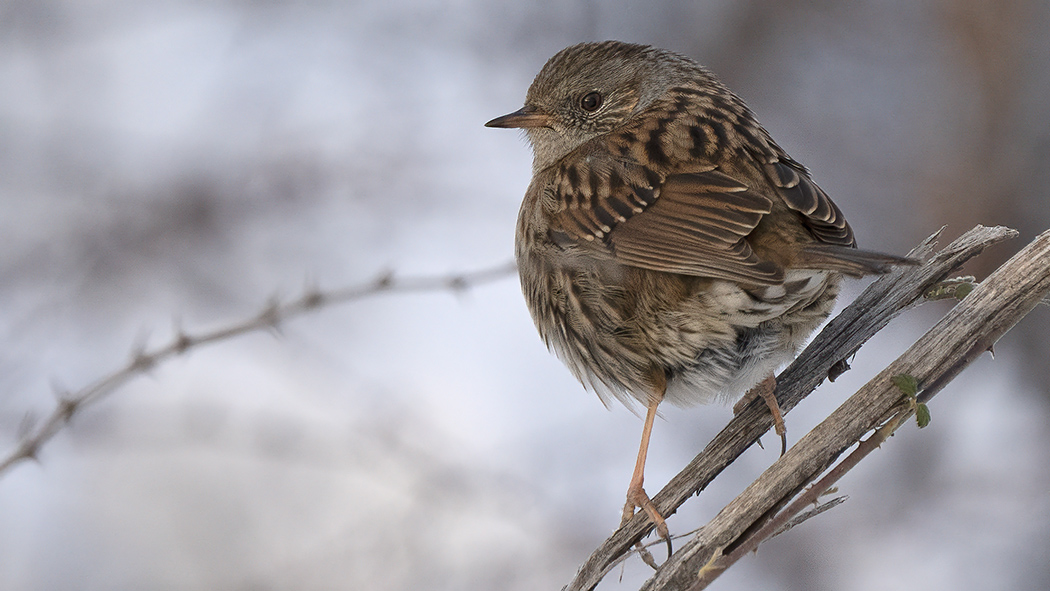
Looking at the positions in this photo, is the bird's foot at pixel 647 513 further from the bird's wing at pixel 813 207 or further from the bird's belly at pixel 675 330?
the bird's wing at pixel 813 207

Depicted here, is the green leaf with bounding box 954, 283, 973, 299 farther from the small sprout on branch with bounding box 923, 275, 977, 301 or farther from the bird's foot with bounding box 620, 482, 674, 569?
the bird's foot with bounding box 620, 482, 674, 569

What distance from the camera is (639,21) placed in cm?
626

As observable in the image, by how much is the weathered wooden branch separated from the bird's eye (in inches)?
60.2

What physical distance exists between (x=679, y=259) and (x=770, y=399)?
0.56 m

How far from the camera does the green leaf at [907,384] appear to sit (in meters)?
2.50

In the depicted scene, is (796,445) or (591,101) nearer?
(796,445)

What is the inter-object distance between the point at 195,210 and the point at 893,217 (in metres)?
4.10

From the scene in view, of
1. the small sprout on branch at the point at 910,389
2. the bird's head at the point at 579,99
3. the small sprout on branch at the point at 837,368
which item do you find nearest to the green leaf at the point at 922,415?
the small sprout on branch at the point at 910,389

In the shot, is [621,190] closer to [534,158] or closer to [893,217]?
[534,158]

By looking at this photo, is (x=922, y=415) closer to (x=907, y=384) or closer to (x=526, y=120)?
(x=907, y=384)

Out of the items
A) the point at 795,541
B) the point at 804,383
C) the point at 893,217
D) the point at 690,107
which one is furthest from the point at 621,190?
the point at 893,217

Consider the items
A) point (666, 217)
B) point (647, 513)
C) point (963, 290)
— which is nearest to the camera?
point (963, 290)

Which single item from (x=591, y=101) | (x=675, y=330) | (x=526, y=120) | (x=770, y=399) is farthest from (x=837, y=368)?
(x=526, y=120)

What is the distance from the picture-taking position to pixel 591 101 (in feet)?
13.8
